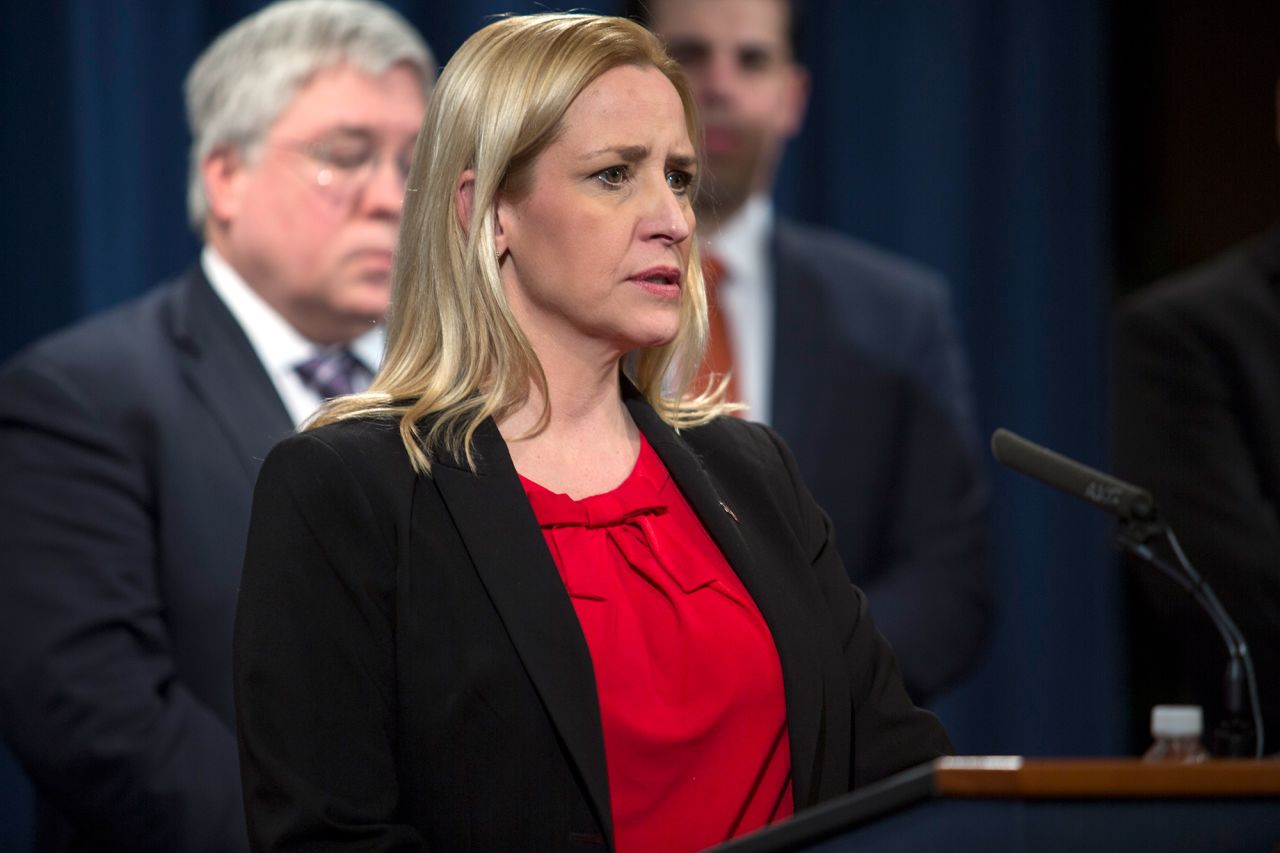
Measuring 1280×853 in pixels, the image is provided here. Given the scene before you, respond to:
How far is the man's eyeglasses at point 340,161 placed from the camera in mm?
2805

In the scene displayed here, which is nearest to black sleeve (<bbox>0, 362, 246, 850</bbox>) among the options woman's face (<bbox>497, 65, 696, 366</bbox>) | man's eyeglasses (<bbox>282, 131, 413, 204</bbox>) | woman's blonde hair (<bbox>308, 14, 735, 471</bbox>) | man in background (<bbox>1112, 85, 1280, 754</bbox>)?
man's eyeglasses (<bbox>282, 131, 413, 204</bbox>)

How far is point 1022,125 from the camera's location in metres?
4.16

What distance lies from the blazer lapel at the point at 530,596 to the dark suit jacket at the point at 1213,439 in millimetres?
1482

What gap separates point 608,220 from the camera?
177 cm

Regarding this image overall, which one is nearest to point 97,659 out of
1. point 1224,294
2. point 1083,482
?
point 1083,482

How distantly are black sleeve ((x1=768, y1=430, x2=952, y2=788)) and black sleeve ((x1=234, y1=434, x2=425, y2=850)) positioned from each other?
1.62ft

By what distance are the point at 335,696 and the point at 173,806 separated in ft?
3.13

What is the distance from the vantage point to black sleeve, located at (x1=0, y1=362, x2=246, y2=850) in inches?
94.4

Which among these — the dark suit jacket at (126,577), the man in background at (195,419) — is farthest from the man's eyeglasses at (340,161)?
the dark suit jacket at (126,577)

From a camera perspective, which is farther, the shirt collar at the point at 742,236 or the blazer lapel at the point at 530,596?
the shirt collar at the point at 742,236

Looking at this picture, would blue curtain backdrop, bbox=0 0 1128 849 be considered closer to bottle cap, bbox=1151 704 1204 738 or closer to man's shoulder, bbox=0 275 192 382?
man's shoulder, bbox=0 275 192 382

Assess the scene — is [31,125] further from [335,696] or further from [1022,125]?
[1022,125]

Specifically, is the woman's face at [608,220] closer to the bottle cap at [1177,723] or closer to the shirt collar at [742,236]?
the bottle cap at [1177,723]

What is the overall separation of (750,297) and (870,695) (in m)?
1.67
